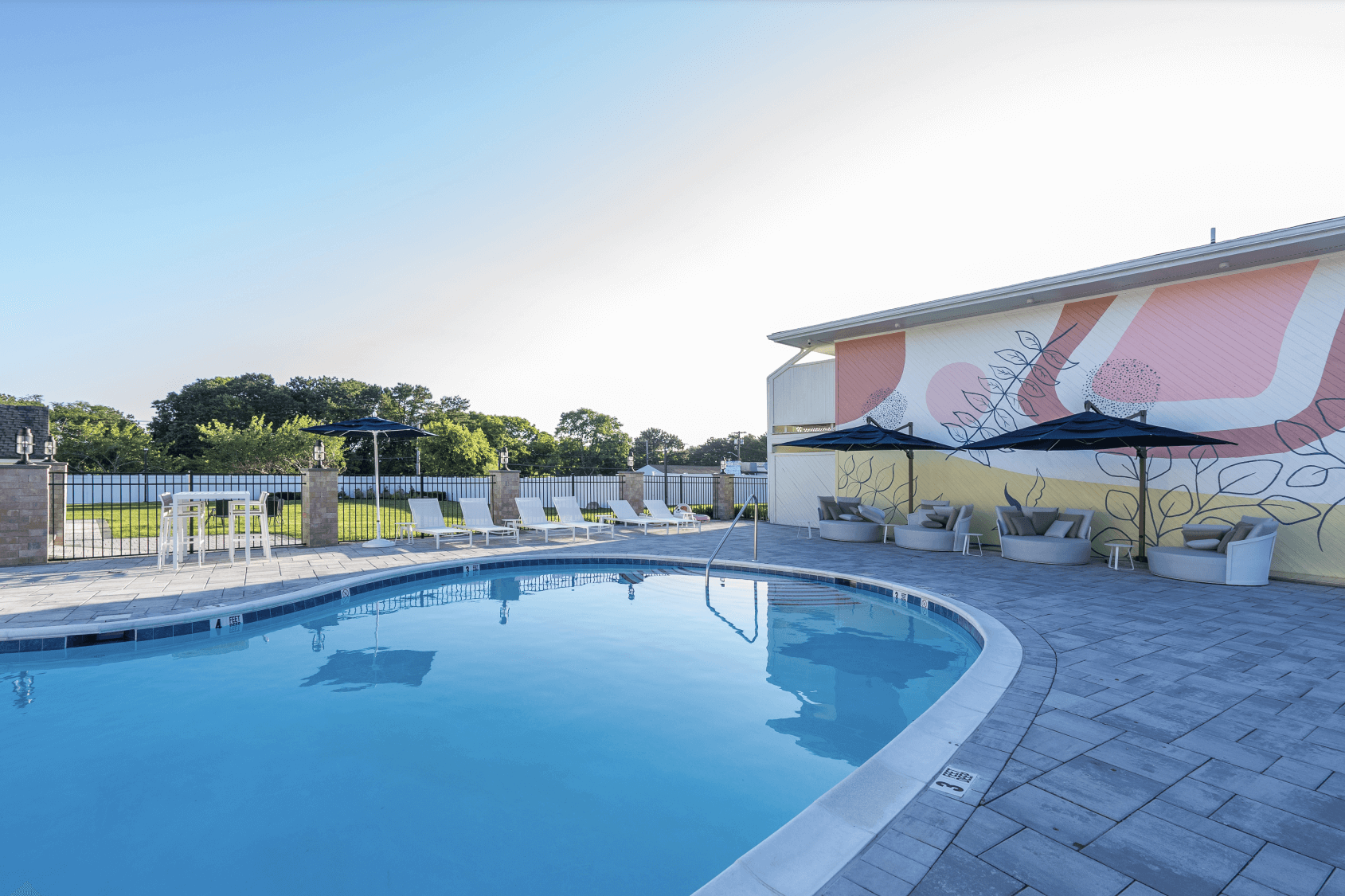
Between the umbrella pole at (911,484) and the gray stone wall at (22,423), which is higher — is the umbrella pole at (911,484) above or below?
below

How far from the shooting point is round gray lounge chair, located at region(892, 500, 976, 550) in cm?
1029

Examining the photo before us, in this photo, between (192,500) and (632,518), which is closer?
(192,500)

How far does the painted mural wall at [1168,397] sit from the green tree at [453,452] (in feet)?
78.1

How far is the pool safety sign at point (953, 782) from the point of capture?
7.87 feet

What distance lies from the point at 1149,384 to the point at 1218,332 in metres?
1.06

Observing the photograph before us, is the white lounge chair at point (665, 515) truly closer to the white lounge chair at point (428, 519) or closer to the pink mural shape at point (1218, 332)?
the white lounge chair at point (428, 519)

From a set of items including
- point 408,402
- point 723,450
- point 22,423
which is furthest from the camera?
point 723,450

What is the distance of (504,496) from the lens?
13.0 meters

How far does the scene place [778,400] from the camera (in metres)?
15.3

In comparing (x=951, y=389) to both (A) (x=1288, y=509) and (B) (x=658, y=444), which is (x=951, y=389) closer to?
(A) (x=1288, y=509)

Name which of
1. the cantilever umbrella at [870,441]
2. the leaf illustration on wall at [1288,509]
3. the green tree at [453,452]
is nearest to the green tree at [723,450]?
the green tree at [453,452]

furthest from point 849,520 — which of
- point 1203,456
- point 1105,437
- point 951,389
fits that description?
point 1203,456

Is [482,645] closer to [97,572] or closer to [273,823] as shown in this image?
[273,823]

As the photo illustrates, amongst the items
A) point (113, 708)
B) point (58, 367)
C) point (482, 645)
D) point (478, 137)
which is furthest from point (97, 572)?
point (58, 367)
